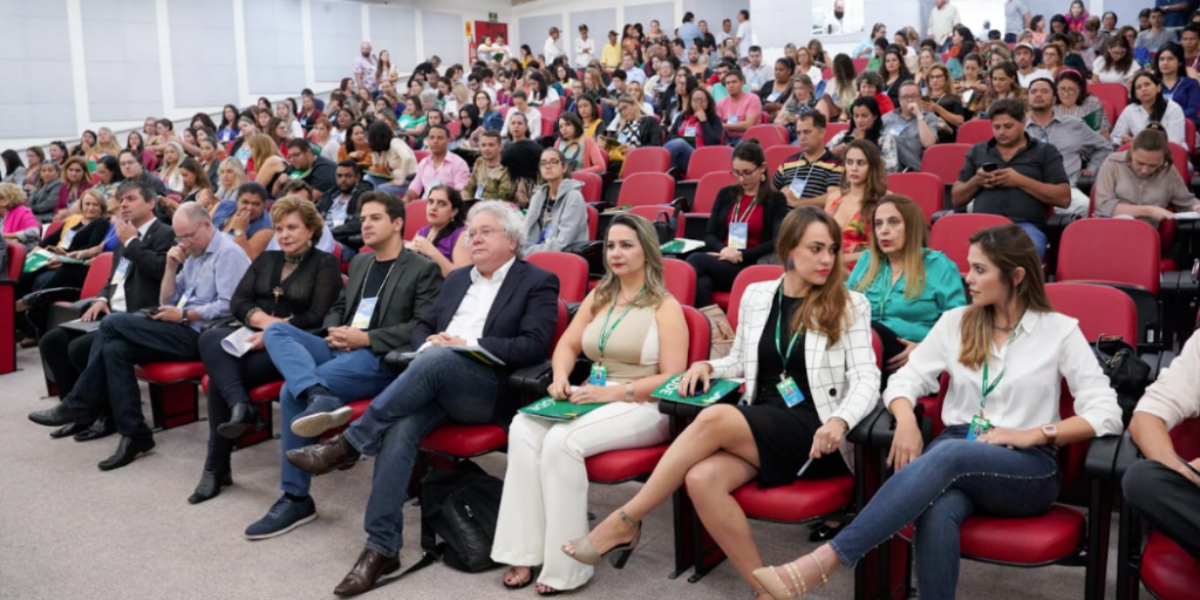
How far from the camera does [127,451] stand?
4188 millimetres

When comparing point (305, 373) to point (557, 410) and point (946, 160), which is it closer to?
point (557, 410)

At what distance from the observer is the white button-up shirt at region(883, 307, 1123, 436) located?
2.36 meters

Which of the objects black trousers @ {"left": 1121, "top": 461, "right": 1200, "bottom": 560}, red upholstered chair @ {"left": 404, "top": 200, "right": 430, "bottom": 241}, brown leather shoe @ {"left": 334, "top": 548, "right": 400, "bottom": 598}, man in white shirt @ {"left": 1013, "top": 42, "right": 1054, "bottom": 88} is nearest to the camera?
black trousers @ {"left": 1121, "top": 461, "right": 1200, "bottom": 560}

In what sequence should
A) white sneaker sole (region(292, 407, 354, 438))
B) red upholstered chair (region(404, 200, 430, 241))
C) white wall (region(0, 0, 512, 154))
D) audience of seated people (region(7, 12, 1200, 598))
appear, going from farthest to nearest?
white wall (region(0, 0, 512, 154)), red upholstered chair (region(404, 200, 430, 241)), white sneaker sole (region(292, 407, 354, 438)), audience of seated people (region(7, 12, 1200, 598))

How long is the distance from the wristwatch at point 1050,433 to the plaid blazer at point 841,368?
17.2 inches

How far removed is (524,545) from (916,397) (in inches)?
47.8

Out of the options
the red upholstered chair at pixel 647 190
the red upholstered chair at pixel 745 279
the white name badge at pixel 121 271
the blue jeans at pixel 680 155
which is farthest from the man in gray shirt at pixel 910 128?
the white name badge at pixel 121 271

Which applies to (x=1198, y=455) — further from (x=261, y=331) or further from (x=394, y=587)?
(x=261, y=331)

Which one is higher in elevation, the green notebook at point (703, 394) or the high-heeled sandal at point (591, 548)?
the green notebook at point (703, 394)

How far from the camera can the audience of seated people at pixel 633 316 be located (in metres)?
2.46

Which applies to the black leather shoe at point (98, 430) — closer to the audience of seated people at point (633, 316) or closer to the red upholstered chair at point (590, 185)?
the audience of seated people at point (633, 316)

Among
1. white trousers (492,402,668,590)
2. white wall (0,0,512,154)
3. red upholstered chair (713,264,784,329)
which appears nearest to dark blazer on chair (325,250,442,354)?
white trousers (492,402,668,590)

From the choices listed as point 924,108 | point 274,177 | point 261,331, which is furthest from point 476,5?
point 261,331

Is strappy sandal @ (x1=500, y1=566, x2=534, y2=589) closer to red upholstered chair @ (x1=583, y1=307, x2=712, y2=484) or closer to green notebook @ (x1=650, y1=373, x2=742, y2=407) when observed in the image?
red upholstered chair @ (x1=583, y1=307, x2=712, y2=484)
